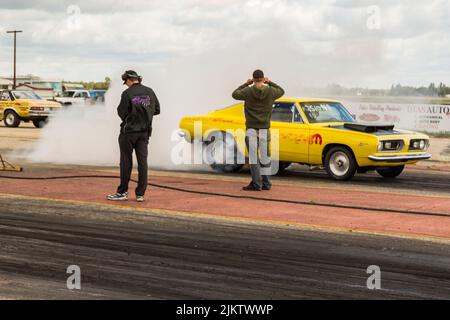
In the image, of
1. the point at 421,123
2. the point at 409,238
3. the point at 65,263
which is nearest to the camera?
the point at 65,263

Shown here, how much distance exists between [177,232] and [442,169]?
1025 centimetres

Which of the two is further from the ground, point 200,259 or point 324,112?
point 324,112

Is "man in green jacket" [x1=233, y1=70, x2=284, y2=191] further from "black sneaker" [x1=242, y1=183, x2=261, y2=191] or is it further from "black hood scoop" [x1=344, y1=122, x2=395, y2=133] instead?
"black hood scoop" [x1=344, y1=122, x2=395, y2=133]

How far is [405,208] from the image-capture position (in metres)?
11.1

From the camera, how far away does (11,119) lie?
110ft

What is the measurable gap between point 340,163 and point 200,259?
7403mm

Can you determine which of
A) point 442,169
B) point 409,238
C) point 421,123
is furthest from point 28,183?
point 421,123

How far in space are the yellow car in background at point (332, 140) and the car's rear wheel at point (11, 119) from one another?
19648mm

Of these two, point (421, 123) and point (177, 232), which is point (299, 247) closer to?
point (177, 232)

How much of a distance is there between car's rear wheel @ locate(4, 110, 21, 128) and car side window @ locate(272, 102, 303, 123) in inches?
812

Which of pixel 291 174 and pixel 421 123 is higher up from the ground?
pixel 421 123

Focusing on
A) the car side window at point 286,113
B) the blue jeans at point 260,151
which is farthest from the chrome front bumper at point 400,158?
the blue jeans at point 260,151

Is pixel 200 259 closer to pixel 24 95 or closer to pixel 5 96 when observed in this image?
pixel 24 95

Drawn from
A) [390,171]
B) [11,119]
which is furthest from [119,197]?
[11,119]
